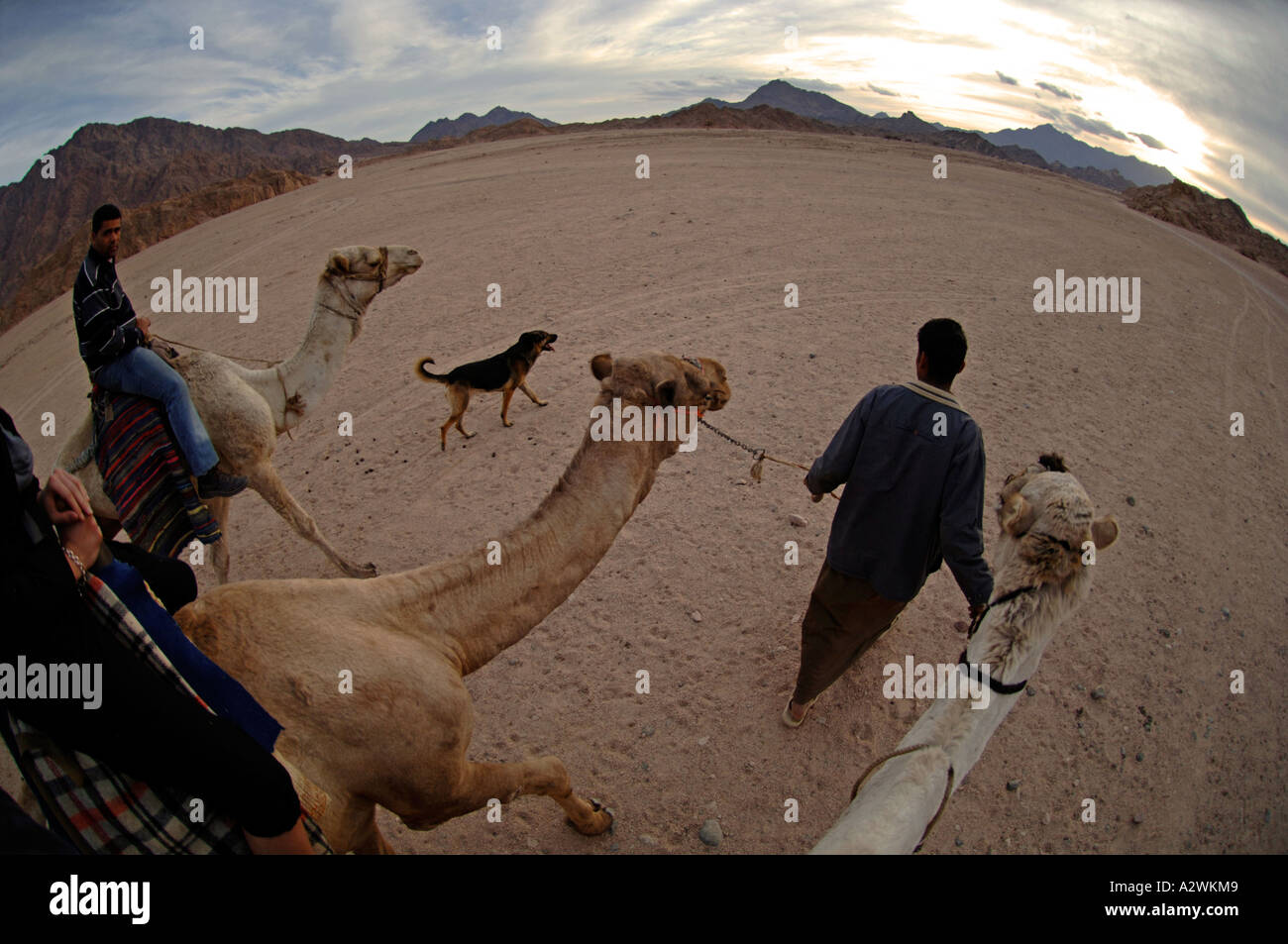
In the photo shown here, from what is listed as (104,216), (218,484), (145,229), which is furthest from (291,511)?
(145,229)

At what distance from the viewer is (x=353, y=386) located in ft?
33.7

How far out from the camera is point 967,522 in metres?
3.40

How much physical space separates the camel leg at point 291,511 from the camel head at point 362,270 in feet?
6.13

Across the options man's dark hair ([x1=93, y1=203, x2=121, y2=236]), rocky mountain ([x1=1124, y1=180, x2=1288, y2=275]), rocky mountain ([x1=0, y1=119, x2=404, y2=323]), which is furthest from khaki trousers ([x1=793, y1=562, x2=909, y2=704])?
rocky mountain ([x1=0, y1=119, x2=404, y2=323])

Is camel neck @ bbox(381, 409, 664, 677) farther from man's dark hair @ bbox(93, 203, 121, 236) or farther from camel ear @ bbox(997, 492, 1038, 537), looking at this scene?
man's dark hair @ bbox(93, 203, 121, 236)

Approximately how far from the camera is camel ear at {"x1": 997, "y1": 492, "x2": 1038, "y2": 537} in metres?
3.07

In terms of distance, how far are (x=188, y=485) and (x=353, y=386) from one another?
5.16 metres

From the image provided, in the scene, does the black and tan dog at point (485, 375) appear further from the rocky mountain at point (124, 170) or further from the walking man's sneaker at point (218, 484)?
the rocky mountain at point (124, 170)

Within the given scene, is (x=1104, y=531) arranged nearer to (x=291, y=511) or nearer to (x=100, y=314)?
Result: (x=291, y=511)

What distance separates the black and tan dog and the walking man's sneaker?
2.76 m

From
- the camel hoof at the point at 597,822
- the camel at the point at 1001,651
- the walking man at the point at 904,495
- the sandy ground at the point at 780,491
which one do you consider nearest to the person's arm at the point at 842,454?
the walking man at the point at 904,495

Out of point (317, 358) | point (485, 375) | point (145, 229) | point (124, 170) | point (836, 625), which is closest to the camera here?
point (836, 625)

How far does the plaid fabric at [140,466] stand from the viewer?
200 inches

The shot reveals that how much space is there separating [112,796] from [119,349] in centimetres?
438
